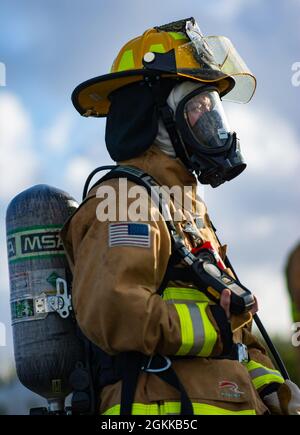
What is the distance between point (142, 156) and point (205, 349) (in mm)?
1334

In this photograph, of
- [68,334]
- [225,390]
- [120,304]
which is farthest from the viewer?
[68,334]

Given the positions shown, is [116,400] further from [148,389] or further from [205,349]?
[205,349]

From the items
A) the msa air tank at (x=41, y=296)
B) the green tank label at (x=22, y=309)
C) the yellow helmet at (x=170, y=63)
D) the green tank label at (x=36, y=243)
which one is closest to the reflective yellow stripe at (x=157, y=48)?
the yellow helmet at (x=170, y=63)

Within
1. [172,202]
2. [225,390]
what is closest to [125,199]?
[172,202]

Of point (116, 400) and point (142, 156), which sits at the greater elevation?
point (142, 156)

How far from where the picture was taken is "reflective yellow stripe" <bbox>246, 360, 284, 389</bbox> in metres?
5.16

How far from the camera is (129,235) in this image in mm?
4445

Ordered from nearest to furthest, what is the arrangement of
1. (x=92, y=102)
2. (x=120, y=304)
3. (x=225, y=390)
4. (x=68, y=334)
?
1. (x=120, y=304)
2. (x=225, y=390)
3. (x=68, y=334)
4. (x=92, y=102)

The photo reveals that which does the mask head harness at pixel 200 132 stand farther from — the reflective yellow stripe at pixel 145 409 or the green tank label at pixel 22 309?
the reflective yellow stripe at pixel 145 409

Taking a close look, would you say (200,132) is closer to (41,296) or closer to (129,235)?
(129,235)

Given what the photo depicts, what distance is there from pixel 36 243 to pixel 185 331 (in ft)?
3.81

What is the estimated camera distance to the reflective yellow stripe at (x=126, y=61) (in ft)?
17.9

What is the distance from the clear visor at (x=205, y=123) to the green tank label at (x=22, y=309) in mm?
1412

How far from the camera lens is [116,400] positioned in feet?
14.7
